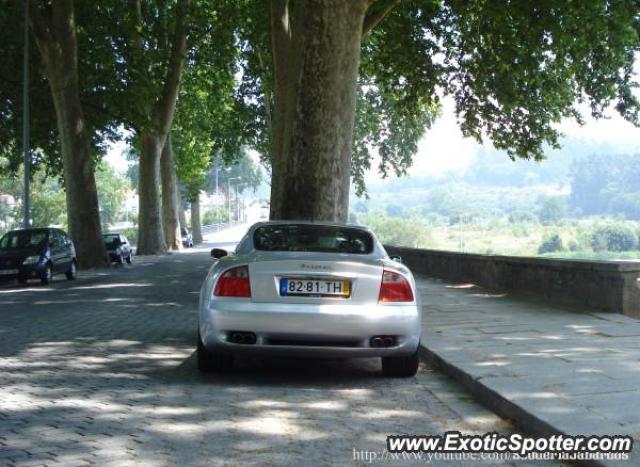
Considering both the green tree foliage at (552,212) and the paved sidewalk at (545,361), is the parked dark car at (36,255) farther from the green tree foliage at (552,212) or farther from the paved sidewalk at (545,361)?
the green tree foliage at (552,212)

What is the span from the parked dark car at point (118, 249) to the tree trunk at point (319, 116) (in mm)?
17977

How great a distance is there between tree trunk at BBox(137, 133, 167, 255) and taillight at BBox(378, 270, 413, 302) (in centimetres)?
3027

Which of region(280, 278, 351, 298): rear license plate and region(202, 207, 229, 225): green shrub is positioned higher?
region(280, 278, 351, 298): rear license plate

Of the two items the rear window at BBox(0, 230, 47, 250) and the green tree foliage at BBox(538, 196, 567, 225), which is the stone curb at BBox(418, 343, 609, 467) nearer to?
the rear window at BBox(0, 230, 47, 250)

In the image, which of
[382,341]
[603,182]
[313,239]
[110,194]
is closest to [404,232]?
[603,182]

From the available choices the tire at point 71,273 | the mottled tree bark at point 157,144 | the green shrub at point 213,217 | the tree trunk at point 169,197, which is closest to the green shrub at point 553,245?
the tree trunk at point 169,197

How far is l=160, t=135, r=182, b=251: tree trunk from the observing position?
47219 mm

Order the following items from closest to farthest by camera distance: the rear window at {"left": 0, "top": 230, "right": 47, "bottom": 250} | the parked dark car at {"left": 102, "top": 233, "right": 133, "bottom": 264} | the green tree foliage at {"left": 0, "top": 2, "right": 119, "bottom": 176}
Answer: the rear window at {"left": 0, "top": 230, "right": 47, "bottom": 250}, the green tree foliage at {"left": 0, "top": 2, "right": 119, "bottom": 176}, the parked dark car at {"left": 102, "top": 233, "right": 133, "bottom": 264}

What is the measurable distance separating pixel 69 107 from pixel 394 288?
2179 centimetres

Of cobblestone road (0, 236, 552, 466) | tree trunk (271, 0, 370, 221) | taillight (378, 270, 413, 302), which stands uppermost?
tree trunk (271, 0, 370, 221)

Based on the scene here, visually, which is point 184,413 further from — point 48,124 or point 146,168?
point 146,168

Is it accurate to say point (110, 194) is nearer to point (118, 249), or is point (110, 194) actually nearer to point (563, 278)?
point (118, 249)

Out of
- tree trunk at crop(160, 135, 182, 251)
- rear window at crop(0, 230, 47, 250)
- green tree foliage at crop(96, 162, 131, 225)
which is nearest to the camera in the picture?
rear window at crop(0, 230, 47, 250)

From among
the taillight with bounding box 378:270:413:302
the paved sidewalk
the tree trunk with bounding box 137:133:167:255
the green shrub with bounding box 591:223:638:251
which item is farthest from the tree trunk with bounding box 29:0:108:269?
the green shrub with bounding box 591:223:638:251
